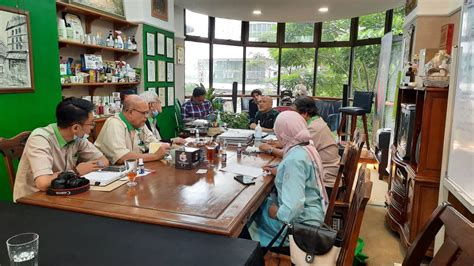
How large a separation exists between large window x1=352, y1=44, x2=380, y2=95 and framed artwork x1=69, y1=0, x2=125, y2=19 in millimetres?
4833

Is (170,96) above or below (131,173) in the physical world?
above

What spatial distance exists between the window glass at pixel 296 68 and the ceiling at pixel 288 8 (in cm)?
107

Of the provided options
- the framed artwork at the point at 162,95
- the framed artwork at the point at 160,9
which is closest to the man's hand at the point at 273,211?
the framed artwork at the point at 162,95

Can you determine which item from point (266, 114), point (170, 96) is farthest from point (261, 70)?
point (266, 114)

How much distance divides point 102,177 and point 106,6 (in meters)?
2.86

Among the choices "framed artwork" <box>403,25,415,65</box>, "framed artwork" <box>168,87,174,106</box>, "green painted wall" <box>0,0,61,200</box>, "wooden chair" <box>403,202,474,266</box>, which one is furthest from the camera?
"framed artwork" <box>168,87,174,106</box>

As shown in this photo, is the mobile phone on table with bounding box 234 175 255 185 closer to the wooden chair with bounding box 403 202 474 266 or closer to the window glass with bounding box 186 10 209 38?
the wooden chair with bounding box 403 202 474 266

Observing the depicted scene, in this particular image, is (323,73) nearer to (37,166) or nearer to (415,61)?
(415,61)

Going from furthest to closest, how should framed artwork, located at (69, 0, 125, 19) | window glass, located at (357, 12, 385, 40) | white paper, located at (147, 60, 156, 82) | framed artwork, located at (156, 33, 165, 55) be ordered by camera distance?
window glass, located at (357, 12, 385, 40) < framed artwork, located at (156, 33, 165, 55) < white paper, located at (147, 60, 156, 82) < framed artwork, located at (69, 0, 125, 19)

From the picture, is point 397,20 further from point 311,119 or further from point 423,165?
point 423,165

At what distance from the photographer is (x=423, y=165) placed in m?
2.59

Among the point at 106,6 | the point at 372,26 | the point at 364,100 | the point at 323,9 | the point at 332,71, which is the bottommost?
the point at 364,100

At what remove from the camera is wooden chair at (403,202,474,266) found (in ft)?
3.18

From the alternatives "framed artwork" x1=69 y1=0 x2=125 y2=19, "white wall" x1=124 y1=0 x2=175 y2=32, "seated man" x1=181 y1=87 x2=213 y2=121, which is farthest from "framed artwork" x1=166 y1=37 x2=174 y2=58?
"framed artwork" x1=69 y1=0 x2=125 y2=19
